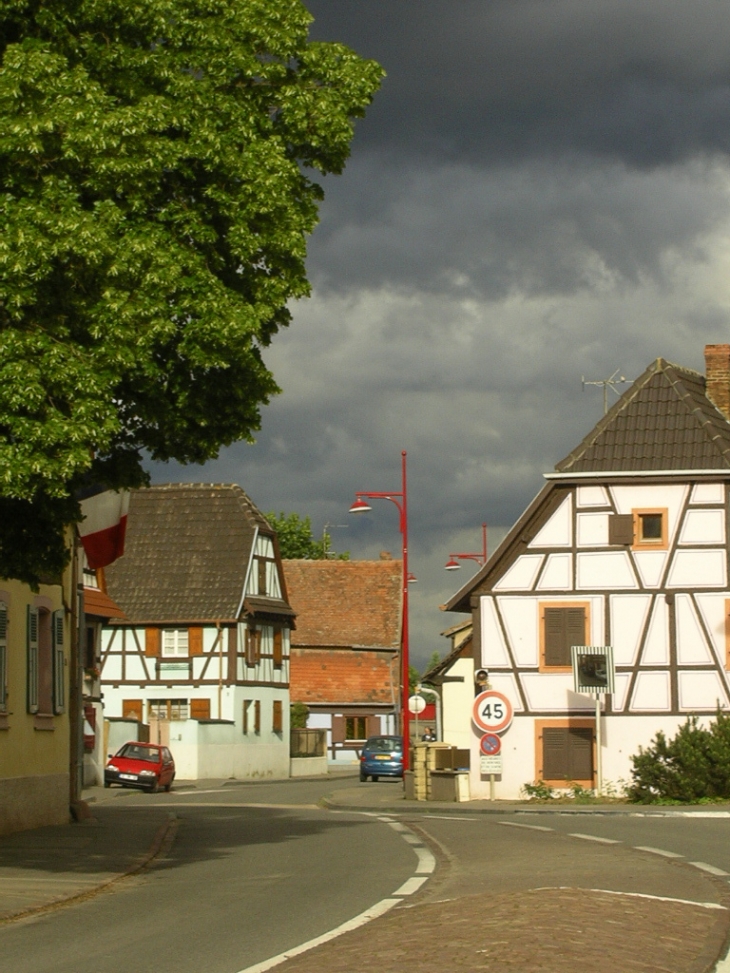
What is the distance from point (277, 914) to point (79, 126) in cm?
648

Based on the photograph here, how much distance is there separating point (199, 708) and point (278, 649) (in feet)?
17.4

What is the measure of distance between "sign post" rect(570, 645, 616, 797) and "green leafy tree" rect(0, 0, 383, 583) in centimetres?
2020

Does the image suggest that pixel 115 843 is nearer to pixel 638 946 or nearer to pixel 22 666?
pixel 22 666

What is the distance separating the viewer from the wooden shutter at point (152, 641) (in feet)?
205

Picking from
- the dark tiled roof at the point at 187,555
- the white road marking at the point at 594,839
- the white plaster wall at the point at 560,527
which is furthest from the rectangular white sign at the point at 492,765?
the dark tiled roof at the point at 187,555

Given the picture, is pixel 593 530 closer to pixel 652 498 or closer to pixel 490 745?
pixel 652 498

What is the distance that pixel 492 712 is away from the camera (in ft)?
109

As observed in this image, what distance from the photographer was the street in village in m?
9.09

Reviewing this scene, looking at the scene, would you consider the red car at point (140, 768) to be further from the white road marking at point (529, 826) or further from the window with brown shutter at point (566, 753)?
the white road marking at point (529, 826)

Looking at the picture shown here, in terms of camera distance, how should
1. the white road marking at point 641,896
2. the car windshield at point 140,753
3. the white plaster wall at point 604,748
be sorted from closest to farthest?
1. the white road marking at point 641,896
2. the white plaster wall at point 604,748
3. the car windshield at point 140,753

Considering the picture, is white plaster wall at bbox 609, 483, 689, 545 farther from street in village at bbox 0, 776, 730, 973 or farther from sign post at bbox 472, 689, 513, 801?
street in village at bbox 0, 776, 730, 973

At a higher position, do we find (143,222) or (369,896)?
(143,222)

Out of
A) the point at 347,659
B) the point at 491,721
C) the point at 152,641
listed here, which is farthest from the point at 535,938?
the point at 347,659

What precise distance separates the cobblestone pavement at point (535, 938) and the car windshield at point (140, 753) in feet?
118
